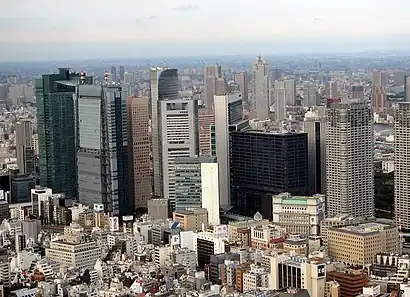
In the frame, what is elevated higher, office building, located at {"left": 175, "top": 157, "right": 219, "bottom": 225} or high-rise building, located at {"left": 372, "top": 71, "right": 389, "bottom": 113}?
high-rise building, located at {"left": 372, "top": 71, "right": 389, "bottom": 113}

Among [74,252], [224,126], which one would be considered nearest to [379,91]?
[224,126]

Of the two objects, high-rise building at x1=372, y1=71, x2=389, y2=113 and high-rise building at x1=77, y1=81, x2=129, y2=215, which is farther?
high-rise building at x1=372, y1=71, x2=389, y2=113

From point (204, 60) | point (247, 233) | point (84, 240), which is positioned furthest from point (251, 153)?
point (84, 240)

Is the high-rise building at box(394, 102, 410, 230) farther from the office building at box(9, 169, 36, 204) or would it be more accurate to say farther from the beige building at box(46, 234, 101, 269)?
the office building at box(9, 169, 36, 204)

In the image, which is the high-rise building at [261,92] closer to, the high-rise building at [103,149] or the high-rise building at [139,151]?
the high-rise building at [139,151]

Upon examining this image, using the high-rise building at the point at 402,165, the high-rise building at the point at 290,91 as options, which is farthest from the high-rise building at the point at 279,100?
the high-rise building at the point at 402,165

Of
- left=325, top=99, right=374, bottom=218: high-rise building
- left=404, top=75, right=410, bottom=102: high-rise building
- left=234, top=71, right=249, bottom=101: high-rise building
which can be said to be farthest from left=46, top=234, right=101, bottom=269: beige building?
left=404, top=75, right=410, bottom=102: high-rise building

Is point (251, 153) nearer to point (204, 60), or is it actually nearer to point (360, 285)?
point (204, 60)
